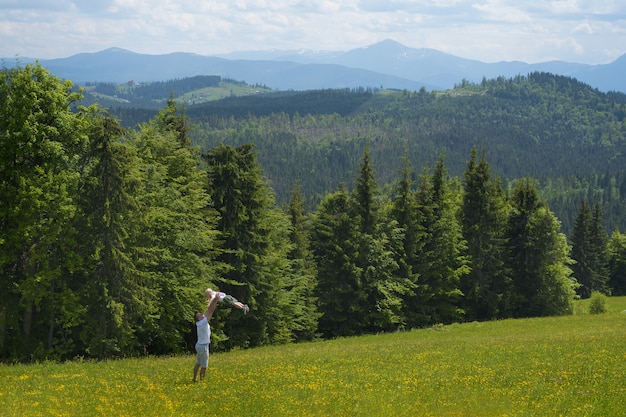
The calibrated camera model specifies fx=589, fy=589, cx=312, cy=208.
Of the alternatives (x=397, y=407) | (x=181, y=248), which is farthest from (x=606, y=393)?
(x=181, y=248)

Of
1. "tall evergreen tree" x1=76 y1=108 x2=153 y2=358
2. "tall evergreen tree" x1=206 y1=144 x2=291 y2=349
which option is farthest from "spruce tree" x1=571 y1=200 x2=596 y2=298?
"tall evergreen tree" x1=76 y1=108 x2=153 y2=358

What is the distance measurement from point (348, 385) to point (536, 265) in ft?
140

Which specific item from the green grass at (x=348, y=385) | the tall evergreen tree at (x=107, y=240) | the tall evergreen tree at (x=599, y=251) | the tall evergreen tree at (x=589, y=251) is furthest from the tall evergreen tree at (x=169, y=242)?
the tall evergreen tree at (x=599, y=251)

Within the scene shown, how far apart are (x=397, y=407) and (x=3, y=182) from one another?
2174 cm

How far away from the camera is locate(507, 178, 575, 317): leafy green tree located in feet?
188

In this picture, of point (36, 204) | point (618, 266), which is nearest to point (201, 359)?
point (36, 204)

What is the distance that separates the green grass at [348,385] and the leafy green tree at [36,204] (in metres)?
5.58

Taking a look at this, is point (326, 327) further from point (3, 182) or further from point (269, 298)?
point (3, 182)

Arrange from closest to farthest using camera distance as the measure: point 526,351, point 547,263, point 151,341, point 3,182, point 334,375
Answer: point 334,375 → point 526,351 → point 3,182 → point 151,341 → point 547,263

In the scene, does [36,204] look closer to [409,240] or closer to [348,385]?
[348,385]

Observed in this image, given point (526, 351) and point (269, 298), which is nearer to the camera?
point (526, 351)

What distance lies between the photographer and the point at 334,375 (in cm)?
2212

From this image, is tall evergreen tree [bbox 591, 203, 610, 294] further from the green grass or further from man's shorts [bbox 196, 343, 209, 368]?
man's shorts [bbox 196, 343, 209, 368]

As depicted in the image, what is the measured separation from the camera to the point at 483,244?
56.4 meters
